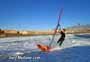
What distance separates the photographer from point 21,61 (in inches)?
573

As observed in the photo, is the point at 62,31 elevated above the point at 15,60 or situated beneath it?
elevated above

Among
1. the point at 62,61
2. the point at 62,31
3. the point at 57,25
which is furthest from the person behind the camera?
the point at 62,31

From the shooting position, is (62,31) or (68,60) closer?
(68,60)

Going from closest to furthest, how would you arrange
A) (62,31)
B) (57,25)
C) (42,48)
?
(42,48)
(57,25)
(62,31)

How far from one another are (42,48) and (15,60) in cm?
669

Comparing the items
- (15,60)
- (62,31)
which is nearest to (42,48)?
(62,31)

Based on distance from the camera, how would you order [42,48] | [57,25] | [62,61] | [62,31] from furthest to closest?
[62,31], [57,25], [42,48], [62,61]

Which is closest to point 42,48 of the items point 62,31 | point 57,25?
point 57,25

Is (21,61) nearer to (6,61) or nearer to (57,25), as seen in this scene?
(6,61)

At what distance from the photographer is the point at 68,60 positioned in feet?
48.1

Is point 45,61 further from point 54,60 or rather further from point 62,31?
point 62,31

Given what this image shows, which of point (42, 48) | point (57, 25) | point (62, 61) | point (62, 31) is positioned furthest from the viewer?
point (62, 31)

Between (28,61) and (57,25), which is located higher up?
(57,25)

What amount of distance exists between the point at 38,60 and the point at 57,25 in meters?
9.18
